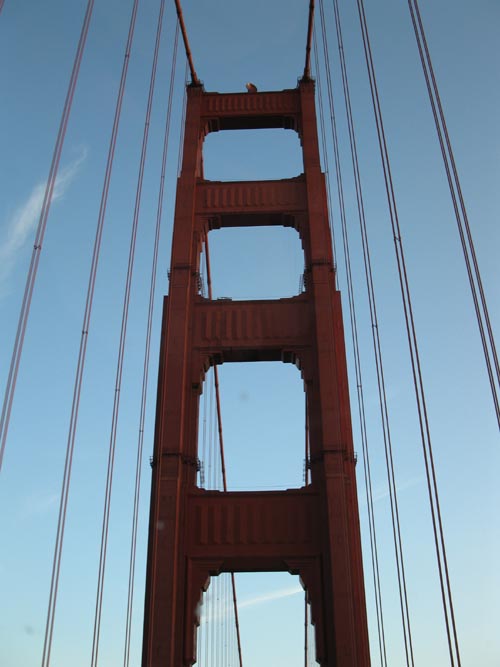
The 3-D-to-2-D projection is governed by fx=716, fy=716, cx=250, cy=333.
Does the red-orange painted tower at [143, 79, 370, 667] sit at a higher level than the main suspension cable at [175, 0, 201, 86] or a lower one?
lower

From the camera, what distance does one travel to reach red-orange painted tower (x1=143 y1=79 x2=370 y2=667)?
38.3 feet

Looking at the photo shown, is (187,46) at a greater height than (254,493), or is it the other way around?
(187,46)

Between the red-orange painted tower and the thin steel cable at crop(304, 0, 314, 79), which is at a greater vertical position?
the thin steel cable at crop(304, 0, 314, 79)

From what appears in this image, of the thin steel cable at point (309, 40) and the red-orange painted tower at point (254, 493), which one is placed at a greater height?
the thin steel cable at point (309, 40)

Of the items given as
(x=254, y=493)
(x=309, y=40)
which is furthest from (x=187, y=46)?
(x=254, y=493)

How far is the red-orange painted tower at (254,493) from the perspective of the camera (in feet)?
38.3

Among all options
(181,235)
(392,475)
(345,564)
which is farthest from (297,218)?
(345,564)

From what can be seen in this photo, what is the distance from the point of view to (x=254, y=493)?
42.2 ft

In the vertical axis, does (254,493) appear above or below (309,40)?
below

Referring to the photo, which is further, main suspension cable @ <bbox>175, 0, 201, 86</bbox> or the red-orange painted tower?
main suspension cable @ <bbox>175, 0, 201, 86</bbox>

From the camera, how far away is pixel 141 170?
1541 centimetres

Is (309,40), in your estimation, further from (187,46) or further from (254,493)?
(254,493)

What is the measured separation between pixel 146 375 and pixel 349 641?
6.16m

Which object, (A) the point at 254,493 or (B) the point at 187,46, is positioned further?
(B) the point at 187,46
